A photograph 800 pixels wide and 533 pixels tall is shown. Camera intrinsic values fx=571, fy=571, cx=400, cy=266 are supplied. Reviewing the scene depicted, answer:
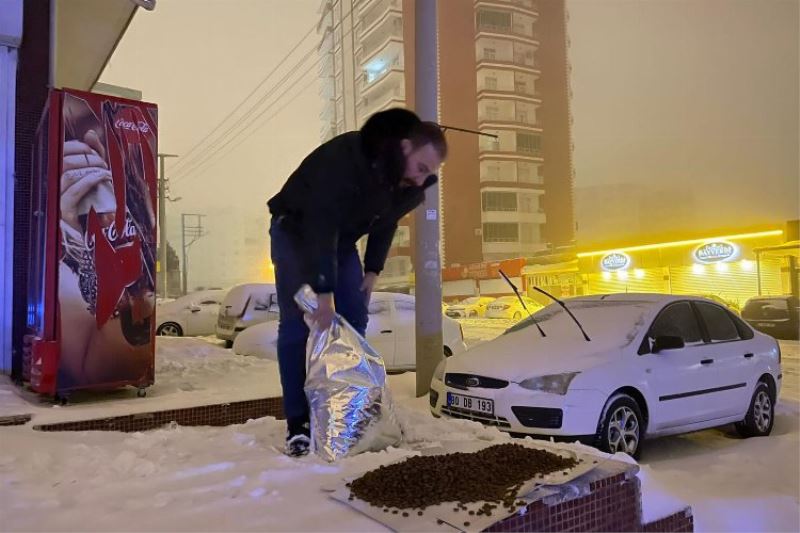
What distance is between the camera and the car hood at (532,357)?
3.61m

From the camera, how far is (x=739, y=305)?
24.1 feet

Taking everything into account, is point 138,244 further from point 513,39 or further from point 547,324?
point 513,39

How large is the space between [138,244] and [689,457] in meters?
4.00

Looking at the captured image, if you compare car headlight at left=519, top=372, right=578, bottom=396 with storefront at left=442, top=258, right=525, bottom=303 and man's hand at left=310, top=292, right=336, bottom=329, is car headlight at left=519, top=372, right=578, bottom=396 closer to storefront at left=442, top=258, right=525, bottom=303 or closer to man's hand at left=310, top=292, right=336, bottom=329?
man's hand at left=310, top=292, right=336, bottom=329

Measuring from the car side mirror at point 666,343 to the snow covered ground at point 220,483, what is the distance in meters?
0.79

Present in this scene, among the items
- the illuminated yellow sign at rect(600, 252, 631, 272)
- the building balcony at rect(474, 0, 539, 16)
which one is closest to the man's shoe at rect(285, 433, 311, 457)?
the illuminated yellow sign at rect(600, 252, 631, 272)

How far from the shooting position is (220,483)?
1.68 meters

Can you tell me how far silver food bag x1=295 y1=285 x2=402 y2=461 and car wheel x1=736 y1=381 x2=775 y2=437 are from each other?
11.9 ft

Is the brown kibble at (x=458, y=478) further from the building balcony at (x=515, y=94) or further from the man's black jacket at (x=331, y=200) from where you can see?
the building balcony at (x=515, y=94)

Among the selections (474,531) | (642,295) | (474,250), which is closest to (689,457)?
(642,295)

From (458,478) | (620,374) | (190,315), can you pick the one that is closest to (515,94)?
(190,315)

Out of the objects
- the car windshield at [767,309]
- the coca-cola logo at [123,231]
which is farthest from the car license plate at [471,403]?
the car windshield at [767,309]

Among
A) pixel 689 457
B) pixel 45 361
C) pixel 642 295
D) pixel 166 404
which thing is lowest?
pixel 689 457

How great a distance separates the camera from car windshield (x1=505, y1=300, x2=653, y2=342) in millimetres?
3986
